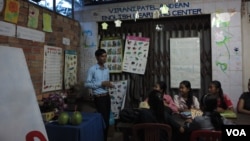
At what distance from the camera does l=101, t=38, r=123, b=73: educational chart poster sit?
369cm

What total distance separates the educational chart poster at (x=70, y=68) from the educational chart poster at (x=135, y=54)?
796mm

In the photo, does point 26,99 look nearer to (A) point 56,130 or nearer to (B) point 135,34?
(A) point 56,130

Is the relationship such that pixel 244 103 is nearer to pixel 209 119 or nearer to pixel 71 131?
pixel 209 119

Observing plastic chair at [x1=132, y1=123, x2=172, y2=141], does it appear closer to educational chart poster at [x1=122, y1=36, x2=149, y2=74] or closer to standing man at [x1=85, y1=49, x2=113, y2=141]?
standing man at [x1=85, y1=49, x2=113, y2=141]

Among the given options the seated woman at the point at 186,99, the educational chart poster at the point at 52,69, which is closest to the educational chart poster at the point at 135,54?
the seated woman at the point at 186,99

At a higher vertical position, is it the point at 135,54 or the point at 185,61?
the point at 135,54

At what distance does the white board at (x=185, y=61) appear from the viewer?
3.38 meters

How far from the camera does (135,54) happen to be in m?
3.62

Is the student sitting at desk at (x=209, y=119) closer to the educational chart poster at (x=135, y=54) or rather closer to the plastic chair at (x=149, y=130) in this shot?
the plastic chair at (x=149, y=130)

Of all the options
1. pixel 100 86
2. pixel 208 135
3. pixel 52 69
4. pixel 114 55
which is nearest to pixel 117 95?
pixel 114 55

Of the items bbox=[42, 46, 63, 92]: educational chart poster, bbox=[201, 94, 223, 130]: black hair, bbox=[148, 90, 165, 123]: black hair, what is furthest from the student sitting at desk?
bbox=[42, 46, 63, 92]: educational chart poster

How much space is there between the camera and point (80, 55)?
3.84m

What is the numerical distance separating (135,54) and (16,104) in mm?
2300

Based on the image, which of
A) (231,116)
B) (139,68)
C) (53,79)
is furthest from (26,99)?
(139,68)
